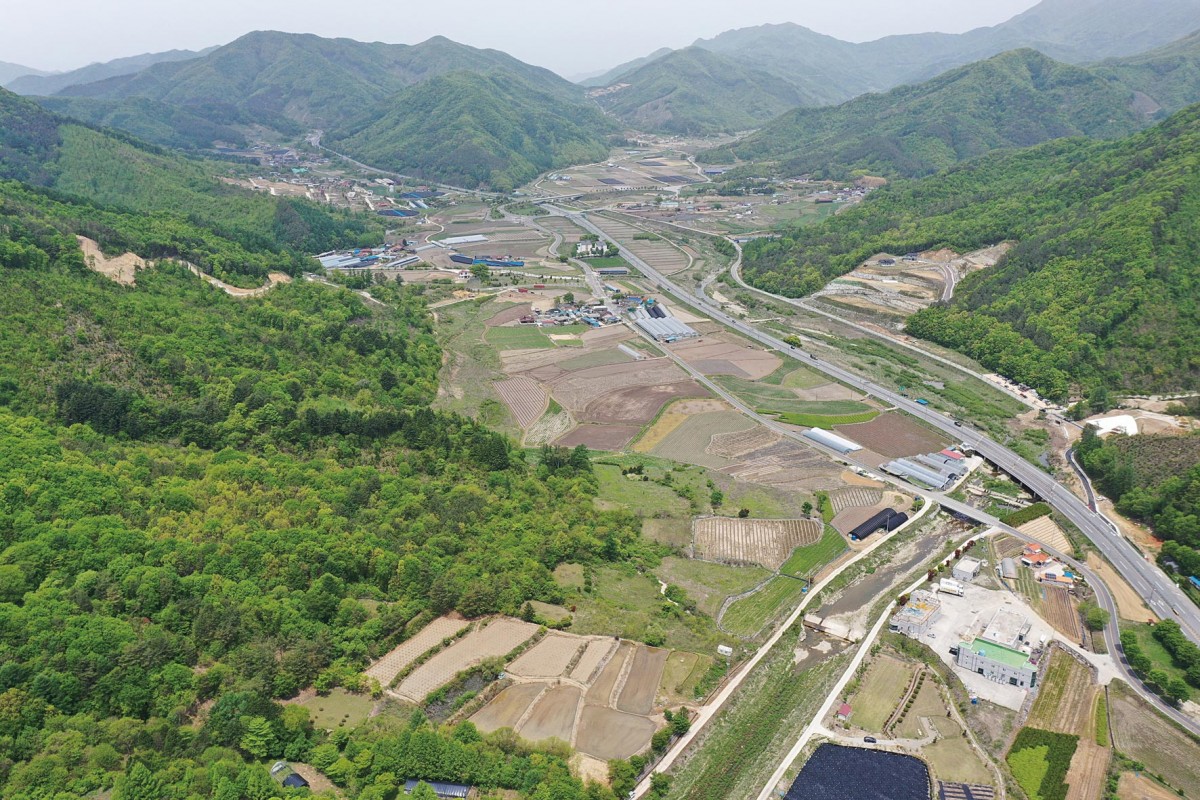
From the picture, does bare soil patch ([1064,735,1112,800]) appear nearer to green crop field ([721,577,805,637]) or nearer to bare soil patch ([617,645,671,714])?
green crop field ([721,577,805,637])

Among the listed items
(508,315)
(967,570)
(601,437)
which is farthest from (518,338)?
(967,570)

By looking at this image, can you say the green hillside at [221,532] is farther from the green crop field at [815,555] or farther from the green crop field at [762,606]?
the green crop field at [815,555]

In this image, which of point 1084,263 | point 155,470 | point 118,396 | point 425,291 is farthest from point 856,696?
point 425,291

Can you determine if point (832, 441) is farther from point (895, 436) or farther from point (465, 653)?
point (465, 653)

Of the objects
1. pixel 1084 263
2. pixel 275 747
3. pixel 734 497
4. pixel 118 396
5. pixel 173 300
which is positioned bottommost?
pixel 275 747

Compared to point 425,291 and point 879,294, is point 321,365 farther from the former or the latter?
point 879,294
